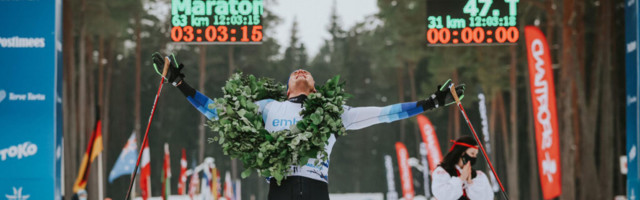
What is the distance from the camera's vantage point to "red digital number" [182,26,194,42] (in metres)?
13.2

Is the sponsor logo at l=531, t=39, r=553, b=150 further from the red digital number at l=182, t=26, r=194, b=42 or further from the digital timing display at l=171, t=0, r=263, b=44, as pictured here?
the red digital number at l=182, t=26, r=194, b=42

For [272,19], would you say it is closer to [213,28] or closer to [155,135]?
[155,135]

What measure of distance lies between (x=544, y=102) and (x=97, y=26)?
2162 centimetres

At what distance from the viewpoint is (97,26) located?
33.7 meters

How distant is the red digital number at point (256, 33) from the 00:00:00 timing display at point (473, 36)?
2515mm

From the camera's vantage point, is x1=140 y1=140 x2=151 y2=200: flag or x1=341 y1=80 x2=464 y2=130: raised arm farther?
x1=140 y1=140 x2=151 y2=200: flag

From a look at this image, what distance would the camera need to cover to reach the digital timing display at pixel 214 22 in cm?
1324

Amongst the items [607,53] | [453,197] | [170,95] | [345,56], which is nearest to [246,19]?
[453,197]

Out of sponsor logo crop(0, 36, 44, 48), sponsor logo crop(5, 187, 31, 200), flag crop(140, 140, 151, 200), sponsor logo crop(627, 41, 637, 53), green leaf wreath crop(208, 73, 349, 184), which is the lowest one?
flag crop(140, 140, 151, 200)

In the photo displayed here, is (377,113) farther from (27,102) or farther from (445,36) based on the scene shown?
(445,36)

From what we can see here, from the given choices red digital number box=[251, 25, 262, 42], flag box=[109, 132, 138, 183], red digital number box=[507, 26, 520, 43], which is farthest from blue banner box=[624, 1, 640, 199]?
flag box=[109, 132, 138, 183]

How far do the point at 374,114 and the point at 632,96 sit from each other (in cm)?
622

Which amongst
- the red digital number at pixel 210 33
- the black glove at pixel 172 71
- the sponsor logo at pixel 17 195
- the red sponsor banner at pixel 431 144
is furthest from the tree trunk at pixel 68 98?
the black glove at pixel 172 71

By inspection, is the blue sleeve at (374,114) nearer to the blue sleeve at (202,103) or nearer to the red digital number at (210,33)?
the blue sleeve at (202,103)
